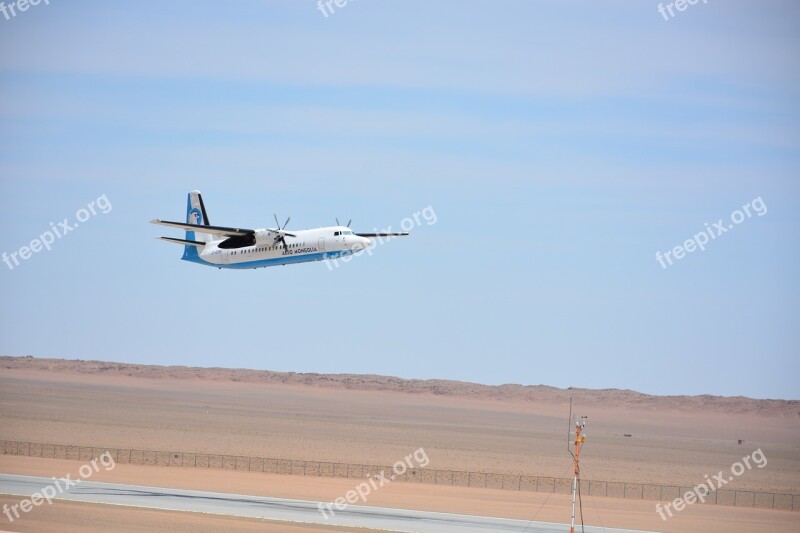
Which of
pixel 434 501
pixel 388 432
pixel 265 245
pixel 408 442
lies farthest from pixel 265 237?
pixel 388 432

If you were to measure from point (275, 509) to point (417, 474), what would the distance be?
81.2 ft

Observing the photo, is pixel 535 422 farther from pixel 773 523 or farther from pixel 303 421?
pixel 773 523

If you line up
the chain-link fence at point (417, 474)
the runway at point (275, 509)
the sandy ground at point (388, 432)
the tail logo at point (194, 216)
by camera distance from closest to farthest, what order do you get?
the runway at point (275, 509), the chain-link fence at point (417, 474), the sandy ground at point (388, 432), the tail logo at point (194, 216)

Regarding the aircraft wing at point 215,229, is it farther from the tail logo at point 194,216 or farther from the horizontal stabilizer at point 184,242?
the tail logo at point 194,216

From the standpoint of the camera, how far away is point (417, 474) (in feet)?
283

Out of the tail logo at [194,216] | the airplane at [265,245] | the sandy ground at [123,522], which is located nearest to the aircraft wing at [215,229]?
the airplane at [265,245]

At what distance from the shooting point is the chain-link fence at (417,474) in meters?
80.6

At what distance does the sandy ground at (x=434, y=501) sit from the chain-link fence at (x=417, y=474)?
3263 millimetres

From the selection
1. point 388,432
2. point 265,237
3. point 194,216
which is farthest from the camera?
point 388,432

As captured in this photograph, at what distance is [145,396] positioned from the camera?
175 meters

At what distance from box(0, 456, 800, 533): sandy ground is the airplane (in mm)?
15419

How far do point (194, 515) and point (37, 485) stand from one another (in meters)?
12.3

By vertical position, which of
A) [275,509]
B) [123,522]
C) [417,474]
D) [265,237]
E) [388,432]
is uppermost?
[265,237]

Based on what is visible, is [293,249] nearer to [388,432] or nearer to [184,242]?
[184,242]
